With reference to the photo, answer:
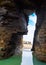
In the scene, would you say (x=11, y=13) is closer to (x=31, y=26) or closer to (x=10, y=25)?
(x=10, y=25)

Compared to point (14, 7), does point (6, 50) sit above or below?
below

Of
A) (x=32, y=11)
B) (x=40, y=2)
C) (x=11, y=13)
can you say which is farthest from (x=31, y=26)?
(x=11, y=13)

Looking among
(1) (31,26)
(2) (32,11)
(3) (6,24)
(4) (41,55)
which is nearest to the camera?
(4) (41,55)

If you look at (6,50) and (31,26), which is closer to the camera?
(6,50)

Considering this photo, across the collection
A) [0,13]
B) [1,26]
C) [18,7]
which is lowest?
[1,26]

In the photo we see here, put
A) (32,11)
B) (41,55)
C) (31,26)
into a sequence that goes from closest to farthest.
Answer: (41,55)
(32,11)
(31,26)

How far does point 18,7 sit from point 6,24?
83cm

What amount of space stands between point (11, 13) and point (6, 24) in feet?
1.11

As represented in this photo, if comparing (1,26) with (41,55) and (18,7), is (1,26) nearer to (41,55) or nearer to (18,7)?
(18,7)

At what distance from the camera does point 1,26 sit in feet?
14.6

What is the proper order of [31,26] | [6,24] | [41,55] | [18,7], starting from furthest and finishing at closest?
[31,26], [18,7], [6,24], [41,55]

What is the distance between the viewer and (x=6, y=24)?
450 cm

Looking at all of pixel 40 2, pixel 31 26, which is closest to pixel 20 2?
pixel 40 2

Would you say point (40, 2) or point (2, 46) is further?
point (40, 2)
